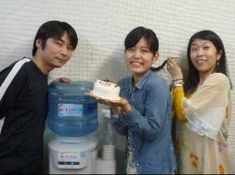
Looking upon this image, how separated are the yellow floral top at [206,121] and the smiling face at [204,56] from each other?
0.35ft

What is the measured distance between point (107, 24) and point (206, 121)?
79 centimetres

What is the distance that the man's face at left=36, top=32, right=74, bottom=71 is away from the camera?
4.96 feet

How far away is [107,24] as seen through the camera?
5.90ft

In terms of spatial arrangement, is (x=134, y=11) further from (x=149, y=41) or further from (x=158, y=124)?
(x=158, y=124)

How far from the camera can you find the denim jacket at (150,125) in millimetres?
1409

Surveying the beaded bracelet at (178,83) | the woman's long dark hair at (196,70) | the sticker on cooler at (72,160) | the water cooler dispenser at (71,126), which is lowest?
the sticker on cooler at (72,160)

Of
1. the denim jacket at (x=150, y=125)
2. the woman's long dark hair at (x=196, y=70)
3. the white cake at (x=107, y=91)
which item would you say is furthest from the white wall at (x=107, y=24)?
the white cake at (x=107, y=91)

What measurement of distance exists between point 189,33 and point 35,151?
1157 millimetres

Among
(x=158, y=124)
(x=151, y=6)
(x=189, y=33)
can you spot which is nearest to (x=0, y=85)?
(x=158, y=124)

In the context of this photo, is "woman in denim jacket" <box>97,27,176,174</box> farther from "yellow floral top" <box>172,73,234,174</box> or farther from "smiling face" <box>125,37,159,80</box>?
"yellow floral top" <box>172,73,234,174</box>

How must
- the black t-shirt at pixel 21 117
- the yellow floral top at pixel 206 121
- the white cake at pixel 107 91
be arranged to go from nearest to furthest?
1. the white cake at pixel 107 91
2. the black t-shirt at pixel 21 117
3. the yellow floral top at pixel 206 121

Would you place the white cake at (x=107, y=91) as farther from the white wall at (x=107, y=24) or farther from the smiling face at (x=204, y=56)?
the smiling face at (x=204, y=56)

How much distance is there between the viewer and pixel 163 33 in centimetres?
187

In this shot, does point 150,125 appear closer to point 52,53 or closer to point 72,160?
point 72,160
